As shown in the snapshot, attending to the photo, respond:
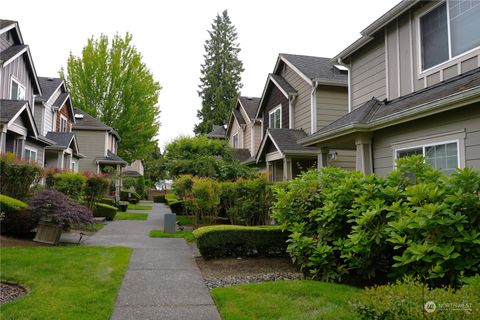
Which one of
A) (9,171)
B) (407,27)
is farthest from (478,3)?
(9,171)

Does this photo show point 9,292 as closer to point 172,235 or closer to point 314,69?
point 172,235

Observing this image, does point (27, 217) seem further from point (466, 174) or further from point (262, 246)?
point (466, 174)

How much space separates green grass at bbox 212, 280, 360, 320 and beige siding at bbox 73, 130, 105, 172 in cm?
2683

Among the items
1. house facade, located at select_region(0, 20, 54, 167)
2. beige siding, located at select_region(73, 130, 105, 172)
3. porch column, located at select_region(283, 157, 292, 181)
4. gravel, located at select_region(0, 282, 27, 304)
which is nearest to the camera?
gravel, located at select_region(0, 282, 27, 304)

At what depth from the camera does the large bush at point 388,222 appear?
4406 mm

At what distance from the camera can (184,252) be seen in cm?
901

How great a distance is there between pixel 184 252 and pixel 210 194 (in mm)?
3368

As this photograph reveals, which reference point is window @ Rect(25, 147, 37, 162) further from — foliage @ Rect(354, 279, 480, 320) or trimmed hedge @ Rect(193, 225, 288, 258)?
foliage @ Rect(354, 279, 480, 320)

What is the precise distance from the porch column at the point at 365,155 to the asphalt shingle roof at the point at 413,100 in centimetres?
55

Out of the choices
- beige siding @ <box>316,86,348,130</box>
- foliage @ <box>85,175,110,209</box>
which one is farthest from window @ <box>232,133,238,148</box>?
foliage @ <box>85,175,110,209</box>

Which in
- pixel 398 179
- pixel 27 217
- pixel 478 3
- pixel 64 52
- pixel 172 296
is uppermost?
pixel 64 52

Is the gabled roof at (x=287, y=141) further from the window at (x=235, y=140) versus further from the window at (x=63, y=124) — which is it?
the window at (x=63, y=124)

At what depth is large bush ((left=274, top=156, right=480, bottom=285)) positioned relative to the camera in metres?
4.41

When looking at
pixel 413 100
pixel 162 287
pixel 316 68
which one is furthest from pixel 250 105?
pixel 162 287
